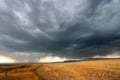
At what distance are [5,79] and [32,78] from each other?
500cm

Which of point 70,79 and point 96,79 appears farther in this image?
point 70,79

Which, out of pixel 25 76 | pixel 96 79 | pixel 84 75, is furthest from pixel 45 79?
pixel 96 79

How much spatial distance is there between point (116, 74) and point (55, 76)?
9950 mm

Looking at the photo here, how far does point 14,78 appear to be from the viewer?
2870 cm

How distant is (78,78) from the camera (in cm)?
2436

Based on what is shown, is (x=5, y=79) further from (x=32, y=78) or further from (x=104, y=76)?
(x=104, y=76)

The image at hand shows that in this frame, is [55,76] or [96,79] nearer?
[96,79]

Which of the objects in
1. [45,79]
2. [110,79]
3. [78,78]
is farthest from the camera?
[45,79]

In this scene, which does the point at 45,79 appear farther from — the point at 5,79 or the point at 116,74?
the point at 116,74

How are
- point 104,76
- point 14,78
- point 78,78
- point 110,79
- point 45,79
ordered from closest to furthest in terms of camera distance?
point 110,79 < point 104,76 < point 78,78 < point 45,79 < point 14,78

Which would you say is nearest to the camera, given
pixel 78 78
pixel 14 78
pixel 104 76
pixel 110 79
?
pixel 110 79

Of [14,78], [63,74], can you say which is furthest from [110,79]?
[14,78]

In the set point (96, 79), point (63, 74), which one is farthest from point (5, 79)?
point (96, 79)

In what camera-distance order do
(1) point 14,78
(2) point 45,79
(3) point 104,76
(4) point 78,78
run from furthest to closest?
(1) point 14,78
(2) point 45,79
(4) point 78,78
(3) point 104,76
